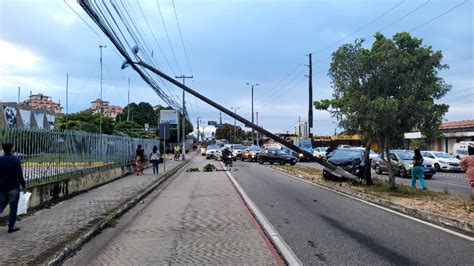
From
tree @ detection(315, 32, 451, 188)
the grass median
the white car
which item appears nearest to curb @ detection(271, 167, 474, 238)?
the grass median

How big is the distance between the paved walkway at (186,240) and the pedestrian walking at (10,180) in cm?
174

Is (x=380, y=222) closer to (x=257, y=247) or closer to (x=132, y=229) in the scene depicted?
(x=257, y=247)

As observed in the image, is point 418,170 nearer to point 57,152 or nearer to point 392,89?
point 392,89

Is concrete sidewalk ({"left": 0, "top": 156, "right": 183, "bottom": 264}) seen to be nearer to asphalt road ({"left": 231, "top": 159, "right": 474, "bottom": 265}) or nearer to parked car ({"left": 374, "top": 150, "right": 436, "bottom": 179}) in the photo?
asphalt road ({"left": 231, "top": 159, "right": 474, "bottom": 265})

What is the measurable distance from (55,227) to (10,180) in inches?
54.2

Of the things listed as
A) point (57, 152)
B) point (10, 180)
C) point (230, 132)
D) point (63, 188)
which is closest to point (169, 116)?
point (57, 152)

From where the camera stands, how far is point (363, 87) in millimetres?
16781

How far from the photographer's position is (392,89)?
53.9ft

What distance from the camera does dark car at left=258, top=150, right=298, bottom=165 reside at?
4041 cm

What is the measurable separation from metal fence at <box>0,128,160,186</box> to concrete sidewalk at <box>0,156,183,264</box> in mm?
1002

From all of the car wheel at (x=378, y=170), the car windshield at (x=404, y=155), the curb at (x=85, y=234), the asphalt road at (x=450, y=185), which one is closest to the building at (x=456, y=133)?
the car wheel at (x=378, y=170)

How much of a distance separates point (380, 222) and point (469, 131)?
39.2 metres

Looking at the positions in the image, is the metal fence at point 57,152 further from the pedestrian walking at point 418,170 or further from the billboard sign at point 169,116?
the billboard sign at point 169,116

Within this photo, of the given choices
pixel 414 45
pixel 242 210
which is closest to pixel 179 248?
pixel 242 210
